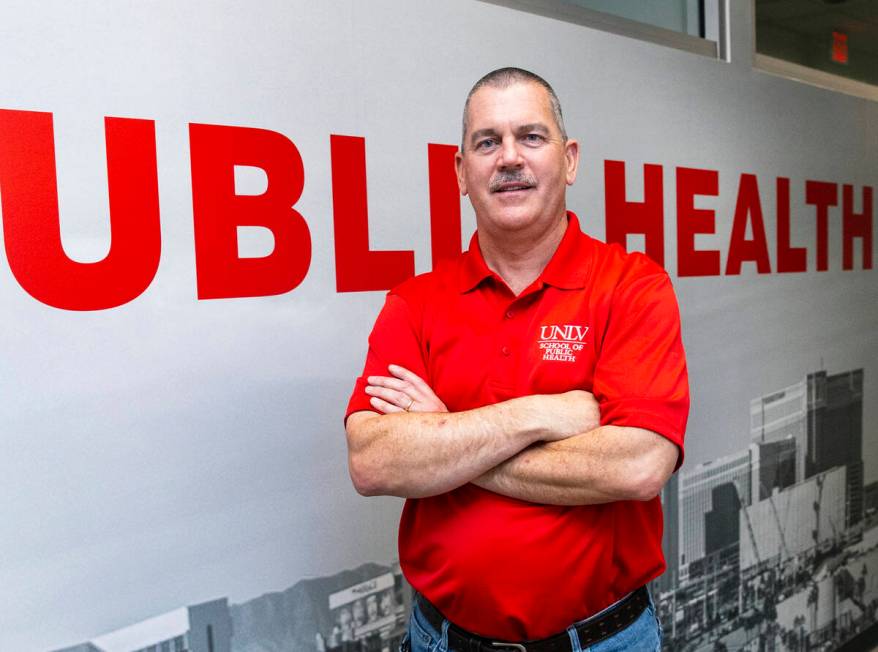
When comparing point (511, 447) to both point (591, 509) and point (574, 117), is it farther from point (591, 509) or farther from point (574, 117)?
point (574, 117)

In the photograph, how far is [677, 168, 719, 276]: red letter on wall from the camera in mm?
2482

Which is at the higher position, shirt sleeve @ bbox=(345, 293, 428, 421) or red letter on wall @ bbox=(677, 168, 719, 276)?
red letter on wall @ bbox=(677, 168, 719, 276)

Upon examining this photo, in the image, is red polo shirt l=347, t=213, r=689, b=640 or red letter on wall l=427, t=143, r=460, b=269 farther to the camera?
red letter on wall l=427, t=143, r=460, b=269

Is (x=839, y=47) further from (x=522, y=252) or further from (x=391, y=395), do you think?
(x=391, y=395)

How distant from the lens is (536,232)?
139cm

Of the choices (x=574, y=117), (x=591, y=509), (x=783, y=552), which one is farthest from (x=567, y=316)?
(x=783, y=552)

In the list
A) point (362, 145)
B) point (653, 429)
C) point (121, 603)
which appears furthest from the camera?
point (362, 145)

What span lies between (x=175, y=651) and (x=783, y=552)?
2.29 meters

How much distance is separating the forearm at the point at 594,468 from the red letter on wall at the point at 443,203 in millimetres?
733

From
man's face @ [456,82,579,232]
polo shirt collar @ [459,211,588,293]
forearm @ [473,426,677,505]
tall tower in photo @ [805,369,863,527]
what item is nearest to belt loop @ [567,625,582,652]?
forearm @ [473,426,677,505]

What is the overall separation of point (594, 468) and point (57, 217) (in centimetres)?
93

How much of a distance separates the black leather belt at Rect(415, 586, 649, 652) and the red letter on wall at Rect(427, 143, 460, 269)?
828 millimetres

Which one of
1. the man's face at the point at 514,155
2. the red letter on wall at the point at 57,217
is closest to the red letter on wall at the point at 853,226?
the man's face at the point at 514,155

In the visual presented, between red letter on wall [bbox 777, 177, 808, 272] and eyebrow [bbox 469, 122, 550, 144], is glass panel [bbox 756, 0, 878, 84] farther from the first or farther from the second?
eyebrow [bbox 469, 122, 550, 144]
